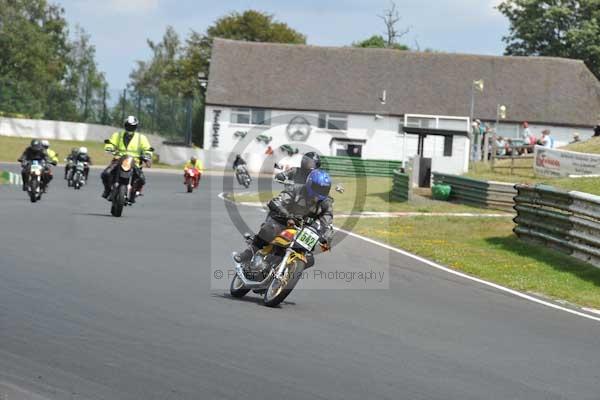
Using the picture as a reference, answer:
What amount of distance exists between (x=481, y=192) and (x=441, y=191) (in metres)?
2.20

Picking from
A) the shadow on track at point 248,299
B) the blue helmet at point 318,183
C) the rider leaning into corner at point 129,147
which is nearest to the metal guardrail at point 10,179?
the rider leaning into corner at point 129,147

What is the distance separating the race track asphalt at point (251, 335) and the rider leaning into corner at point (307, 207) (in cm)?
84

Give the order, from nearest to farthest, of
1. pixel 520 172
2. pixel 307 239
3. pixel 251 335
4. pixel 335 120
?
pixel 251 335, pixel 307 239, pixel 520 172, pixel 335 120

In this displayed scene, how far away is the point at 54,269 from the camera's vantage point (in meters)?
13.2

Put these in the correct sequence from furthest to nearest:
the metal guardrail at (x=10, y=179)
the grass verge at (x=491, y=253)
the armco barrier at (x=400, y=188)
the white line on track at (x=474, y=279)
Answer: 1. the metal guardrail at (x=10, y=179)
2. the armco barrier at (x=400, y=188)
3. the grass verge at (x=491, y=253)
4. the white line on track at (x=474, y=279)

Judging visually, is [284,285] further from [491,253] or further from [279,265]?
[491,253]

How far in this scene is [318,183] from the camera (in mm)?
11211

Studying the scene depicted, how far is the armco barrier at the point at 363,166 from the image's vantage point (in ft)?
191

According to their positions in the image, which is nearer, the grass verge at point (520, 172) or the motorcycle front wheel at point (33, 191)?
the motorcycle front wheel at point (33, 191)

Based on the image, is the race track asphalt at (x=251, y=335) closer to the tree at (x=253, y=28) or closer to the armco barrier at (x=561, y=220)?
the armco barrier at (x=561, y=220)

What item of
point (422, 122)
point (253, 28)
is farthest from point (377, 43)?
point (422, 122)

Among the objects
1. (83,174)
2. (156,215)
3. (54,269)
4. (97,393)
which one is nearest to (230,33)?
(83,174)

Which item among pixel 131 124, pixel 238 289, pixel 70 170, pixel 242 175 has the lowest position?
pixel 242 175

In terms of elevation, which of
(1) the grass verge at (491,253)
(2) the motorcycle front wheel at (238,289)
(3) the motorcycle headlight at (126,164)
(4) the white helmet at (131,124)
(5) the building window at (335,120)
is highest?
(5) the building window at (335,120)
